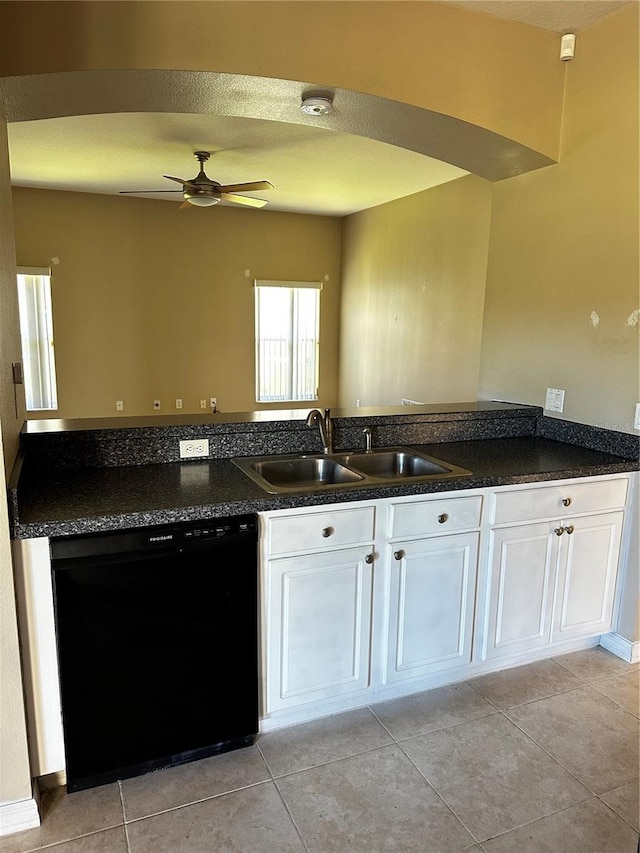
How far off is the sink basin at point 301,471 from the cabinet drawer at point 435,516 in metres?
0.31

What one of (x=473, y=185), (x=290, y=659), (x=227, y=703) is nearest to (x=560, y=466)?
(x=290, y=659)

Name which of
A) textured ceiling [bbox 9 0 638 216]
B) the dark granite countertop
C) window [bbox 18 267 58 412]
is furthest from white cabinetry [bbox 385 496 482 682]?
window [bbox 18 267 58 412]

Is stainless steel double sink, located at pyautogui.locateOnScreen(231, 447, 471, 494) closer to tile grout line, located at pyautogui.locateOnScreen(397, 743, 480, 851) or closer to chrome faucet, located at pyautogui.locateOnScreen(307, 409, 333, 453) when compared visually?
chrome faucet, located at pyautogui.locateOnScreen(307, 409, 333, 453)

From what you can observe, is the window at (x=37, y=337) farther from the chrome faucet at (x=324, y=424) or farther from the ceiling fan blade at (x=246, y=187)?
the chrome faucet at (x=324, y=424)

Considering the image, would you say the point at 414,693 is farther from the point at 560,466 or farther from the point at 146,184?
the point at 146,184

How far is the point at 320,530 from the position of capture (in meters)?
1.95

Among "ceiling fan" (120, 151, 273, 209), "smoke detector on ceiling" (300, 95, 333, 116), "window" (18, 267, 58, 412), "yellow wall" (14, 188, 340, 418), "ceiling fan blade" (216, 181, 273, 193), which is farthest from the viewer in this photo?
"yellow wall" (14, 188, 340, 418)

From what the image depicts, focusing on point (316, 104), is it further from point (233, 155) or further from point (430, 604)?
point (233, 155)

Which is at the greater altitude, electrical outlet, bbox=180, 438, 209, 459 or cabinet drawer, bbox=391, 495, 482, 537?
electrical outlet, bbox=180, 438, 209, 459

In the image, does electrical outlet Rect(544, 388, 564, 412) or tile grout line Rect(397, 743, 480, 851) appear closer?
tile grout line Rect(397, 743, 480, 851)

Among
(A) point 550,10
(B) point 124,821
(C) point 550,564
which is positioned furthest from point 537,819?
(A) point 550,10

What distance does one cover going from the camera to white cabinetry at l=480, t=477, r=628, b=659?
2.29 m

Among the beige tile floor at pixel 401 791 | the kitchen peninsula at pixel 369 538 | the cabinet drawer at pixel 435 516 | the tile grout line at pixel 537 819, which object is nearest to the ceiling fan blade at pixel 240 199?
the kitchen peninsula at pixel 369 538

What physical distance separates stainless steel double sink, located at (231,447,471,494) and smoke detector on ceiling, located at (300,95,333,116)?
56.2 inches
